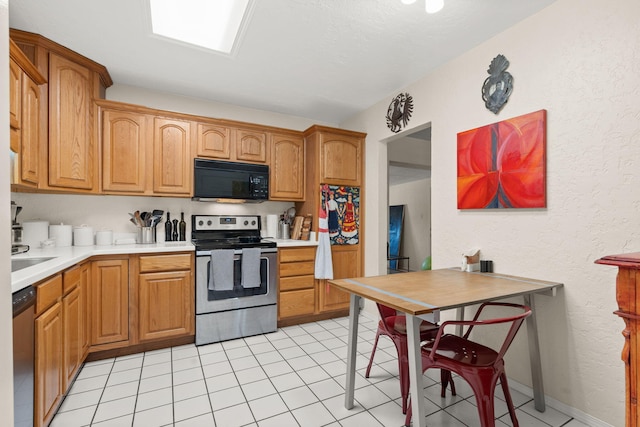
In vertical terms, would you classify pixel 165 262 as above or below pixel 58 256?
below

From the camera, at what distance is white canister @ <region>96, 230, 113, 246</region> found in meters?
2.85

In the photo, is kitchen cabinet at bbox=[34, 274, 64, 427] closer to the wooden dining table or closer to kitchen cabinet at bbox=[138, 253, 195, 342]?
kitchen cabinet at bbox=[138, 253, 195, 342]

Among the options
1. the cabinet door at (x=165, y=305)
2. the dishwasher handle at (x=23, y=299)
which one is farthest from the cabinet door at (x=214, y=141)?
the dishwasher handle at (x=23, y=299)

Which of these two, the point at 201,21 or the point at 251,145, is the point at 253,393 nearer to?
the point at 251,145

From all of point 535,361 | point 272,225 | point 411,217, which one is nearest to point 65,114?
point 272,225

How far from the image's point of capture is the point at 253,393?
6.58 feet

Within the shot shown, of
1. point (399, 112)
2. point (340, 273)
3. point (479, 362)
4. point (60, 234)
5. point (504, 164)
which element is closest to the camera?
point (479, 362)

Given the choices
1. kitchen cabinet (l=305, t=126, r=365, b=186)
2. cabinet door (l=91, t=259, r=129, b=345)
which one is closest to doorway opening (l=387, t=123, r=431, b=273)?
kitchen cabinet (l=305, t=126, r=365, b=186)

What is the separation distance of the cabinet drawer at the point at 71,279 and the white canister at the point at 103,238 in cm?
79

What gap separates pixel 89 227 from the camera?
111 inches

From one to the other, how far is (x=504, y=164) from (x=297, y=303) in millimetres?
2397

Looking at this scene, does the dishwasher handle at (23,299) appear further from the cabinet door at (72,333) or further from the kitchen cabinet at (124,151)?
the kitchen cabinet at (124,151)

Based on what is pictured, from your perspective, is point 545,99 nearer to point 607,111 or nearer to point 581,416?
point 607,111

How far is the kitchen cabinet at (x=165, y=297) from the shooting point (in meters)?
2.61
